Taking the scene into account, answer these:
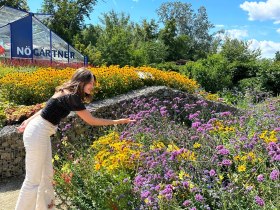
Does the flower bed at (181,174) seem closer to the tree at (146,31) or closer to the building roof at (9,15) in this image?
the building roof at (9,15)

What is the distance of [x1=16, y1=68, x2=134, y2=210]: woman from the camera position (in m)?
3.83

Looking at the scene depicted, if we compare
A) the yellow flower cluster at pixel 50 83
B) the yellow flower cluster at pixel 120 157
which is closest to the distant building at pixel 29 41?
the yellow flower cluster at pixel 50 83

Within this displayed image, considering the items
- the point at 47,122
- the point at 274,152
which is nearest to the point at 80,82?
the point at 47,122

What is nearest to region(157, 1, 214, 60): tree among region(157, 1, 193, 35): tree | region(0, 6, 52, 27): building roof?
region(157, 1, 193, 35): tree

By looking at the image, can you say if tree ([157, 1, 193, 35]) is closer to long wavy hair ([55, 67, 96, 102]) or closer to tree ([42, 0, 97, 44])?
tree ([42, 0, 97, 44])

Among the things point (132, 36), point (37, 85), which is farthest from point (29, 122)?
point (132, 36)

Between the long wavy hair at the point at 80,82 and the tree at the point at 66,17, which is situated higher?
the tree at the point at 66,17

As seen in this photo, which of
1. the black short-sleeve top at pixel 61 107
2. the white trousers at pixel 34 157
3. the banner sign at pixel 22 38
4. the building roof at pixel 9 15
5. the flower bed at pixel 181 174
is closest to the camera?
the flower bed at pixel 181 174

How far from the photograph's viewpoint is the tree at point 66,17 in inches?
1484

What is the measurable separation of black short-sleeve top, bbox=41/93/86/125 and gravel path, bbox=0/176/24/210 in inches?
65.1

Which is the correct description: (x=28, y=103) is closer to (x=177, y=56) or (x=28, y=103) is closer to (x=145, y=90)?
(x=145, y=90)

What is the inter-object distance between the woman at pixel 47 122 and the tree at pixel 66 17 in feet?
110

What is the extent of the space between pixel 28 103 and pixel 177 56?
1292 inches

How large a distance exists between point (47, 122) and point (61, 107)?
217mm
